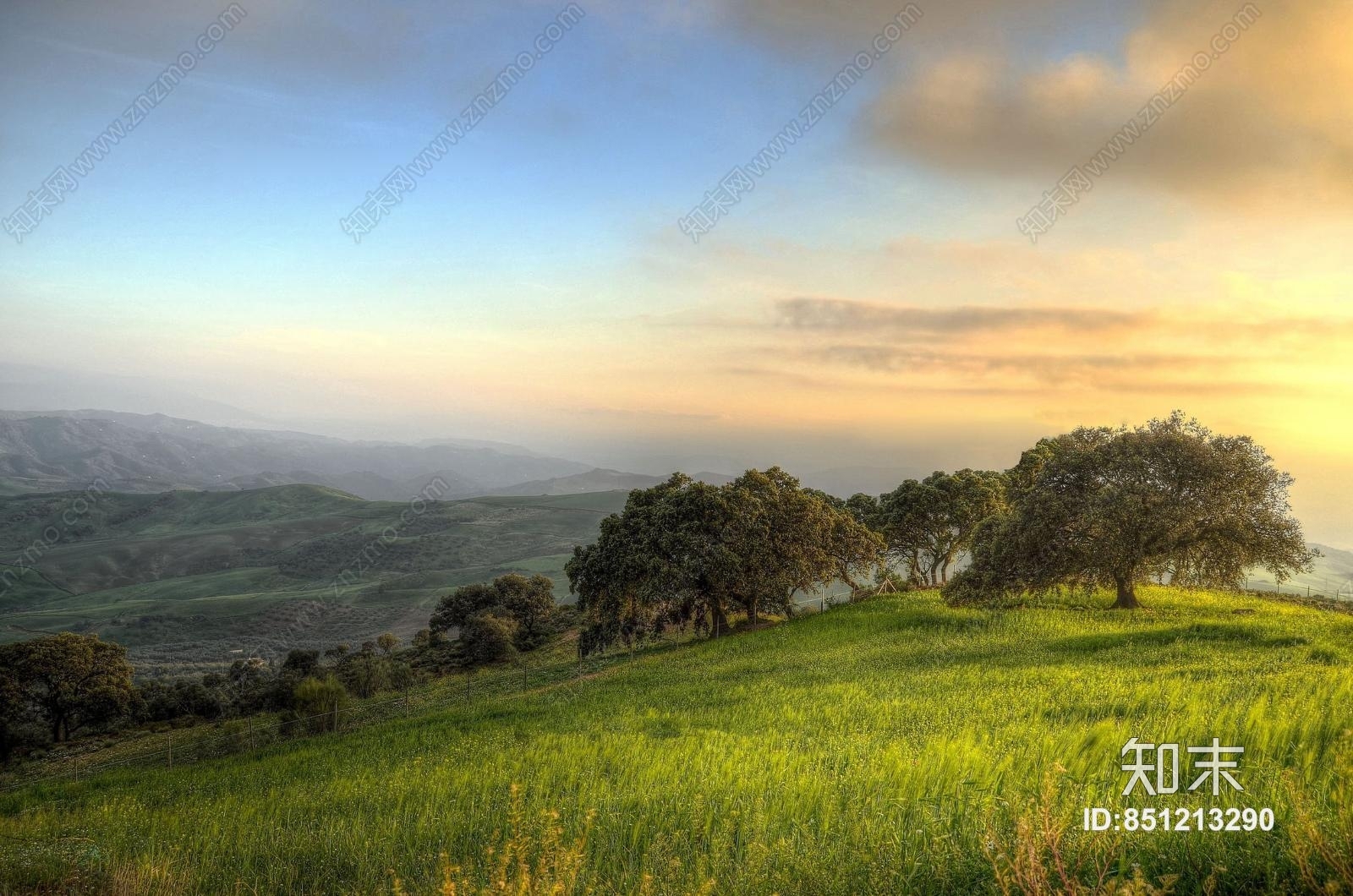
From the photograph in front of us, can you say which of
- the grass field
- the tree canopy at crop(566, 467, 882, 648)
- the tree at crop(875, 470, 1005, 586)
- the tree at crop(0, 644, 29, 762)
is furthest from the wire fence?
the tree at crop(875, 470, 1005, 586)

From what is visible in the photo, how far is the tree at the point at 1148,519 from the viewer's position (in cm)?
2648

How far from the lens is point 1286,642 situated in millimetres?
18188

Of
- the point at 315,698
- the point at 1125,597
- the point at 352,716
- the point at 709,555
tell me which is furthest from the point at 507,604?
the point at 1125,597

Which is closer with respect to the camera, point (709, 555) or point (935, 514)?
point (709, 555)

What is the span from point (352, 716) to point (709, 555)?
847 inches

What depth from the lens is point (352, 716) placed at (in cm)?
3612

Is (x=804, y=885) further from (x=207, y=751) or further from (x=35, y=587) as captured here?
(x=35, y=587)

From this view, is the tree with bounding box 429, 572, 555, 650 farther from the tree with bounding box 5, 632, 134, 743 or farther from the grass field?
the grass field

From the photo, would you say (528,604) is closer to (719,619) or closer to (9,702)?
(719,619)

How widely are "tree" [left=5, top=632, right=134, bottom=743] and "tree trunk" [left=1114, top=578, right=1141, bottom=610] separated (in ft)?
224

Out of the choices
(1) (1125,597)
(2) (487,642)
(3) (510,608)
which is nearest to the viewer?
(1) (1125,597)

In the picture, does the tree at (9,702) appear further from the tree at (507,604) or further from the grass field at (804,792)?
the grass field at (804,792)

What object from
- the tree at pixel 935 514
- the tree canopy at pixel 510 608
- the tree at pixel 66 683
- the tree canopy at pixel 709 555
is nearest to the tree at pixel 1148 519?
the tree canopy at pixel 709 555

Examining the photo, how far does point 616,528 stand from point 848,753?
110 feet
